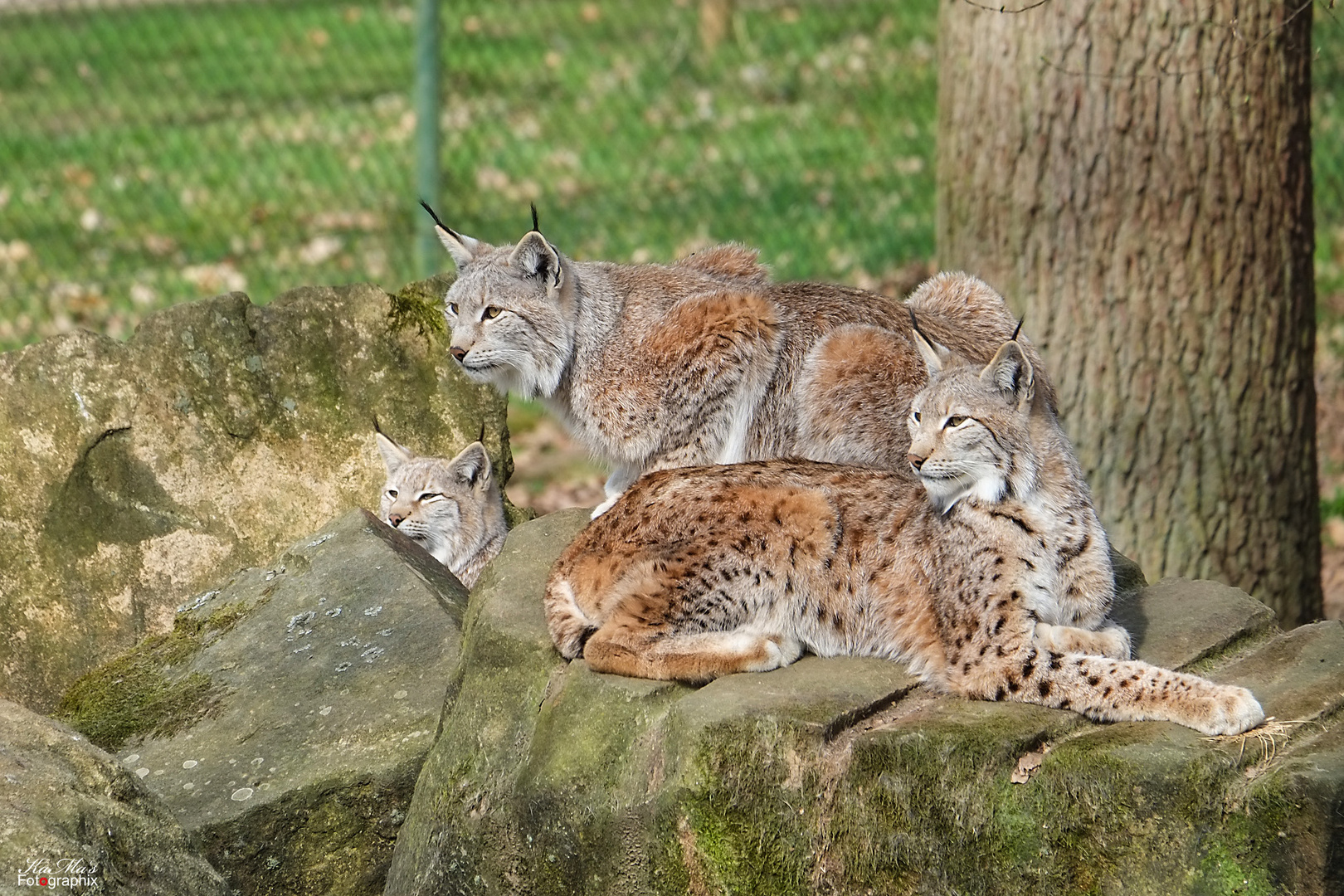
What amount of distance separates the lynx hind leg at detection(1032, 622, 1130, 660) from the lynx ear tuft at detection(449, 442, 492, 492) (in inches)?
93.7

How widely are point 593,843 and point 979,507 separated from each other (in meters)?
1.28

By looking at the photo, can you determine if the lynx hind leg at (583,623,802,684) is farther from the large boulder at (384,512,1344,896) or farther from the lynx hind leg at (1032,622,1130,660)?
the lynx hind leg at (1032,622,1130,660)

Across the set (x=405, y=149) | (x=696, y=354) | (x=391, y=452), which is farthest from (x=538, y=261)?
(x=405, y=149)

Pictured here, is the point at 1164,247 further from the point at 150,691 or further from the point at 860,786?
the point at 150,691

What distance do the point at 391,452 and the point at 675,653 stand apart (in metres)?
1.97

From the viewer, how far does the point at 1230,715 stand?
11.1 feet

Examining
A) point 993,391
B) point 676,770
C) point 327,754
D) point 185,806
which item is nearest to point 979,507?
point 993,391

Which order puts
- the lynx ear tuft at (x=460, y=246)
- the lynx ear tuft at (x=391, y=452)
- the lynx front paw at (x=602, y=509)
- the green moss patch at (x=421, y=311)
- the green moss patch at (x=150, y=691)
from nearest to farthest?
the green moss patch at (x=150, y=691)
the lynx front paw at (x=602, y=509)
the lynx ear tuft at (x=460, y=246)
the lynx ear tuft at (x=391, y=452)
the green moss patch at (x=421, y=311)

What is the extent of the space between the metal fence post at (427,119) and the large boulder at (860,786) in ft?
15.3

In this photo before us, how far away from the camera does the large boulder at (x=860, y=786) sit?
322 cm

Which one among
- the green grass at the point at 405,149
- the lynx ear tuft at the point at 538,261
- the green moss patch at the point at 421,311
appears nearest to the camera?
the lynx ear tuft at the point at 538,261

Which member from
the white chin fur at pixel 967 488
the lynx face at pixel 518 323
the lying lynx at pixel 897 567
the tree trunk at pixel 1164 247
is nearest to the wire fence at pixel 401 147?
the tree trunk at pixel 1164 247

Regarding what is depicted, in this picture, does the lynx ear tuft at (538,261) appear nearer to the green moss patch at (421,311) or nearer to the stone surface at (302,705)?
the green moss patch at (421,311)

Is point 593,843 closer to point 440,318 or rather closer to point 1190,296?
point 440,318
